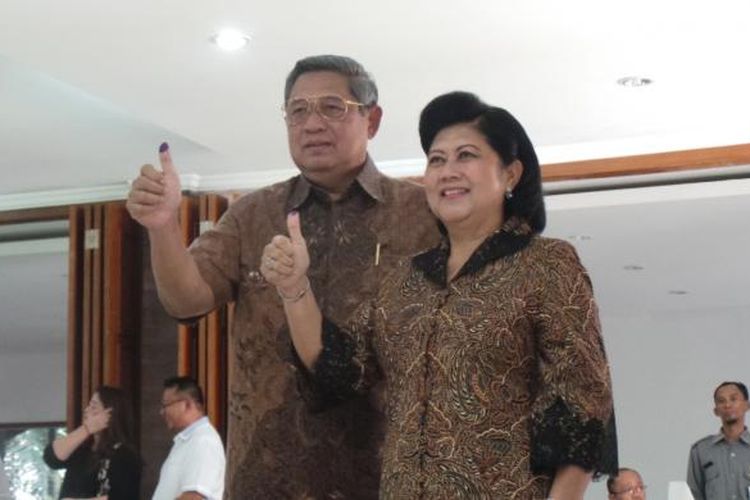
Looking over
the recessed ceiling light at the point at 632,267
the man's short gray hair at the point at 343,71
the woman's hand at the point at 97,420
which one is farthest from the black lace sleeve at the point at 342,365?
the recessed ceiling light at the point at 632,267

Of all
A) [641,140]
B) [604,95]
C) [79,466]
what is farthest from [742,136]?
[79,466]

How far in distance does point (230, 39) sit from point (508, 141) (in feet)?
10.6

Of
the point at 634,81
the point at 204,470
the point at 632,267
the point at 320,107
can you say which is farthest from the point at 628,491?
the point at 320,107

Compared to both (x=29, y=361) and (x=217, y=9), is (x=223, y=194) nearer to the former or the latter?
(x=217, y=9)

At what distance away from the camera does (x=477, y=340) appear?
1.75 meters

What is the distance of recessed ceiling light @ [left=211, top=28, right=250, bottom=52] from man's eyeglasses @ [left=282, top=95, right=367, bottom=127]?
289 cm

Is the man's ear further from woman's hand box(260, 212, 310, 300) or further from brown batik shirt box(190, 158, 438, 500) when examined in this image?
woman's hand box(260, 212, 310, 300)

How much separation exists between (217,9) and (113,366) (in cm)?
305

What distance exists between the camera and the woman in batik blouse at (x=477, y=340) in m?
1.71

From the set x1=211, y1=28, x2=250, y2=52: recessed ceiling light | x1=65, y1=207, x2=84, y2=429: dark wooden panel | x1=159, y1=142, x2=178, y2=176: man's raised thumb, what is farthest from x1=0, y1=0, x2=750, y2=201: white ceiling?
x1=159, y1=142, x2=178, y2=176: man's raised thumb

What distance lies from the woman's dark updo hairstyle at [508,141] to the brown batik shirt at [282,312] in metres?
0.23

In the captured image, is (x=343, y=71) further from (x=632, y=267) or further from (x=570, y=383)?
(x=632, y=267)

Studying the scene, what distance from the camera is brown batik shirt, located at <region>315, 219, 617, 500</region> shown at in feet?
5.61

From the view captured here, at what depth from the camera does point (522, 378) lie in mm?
1764
